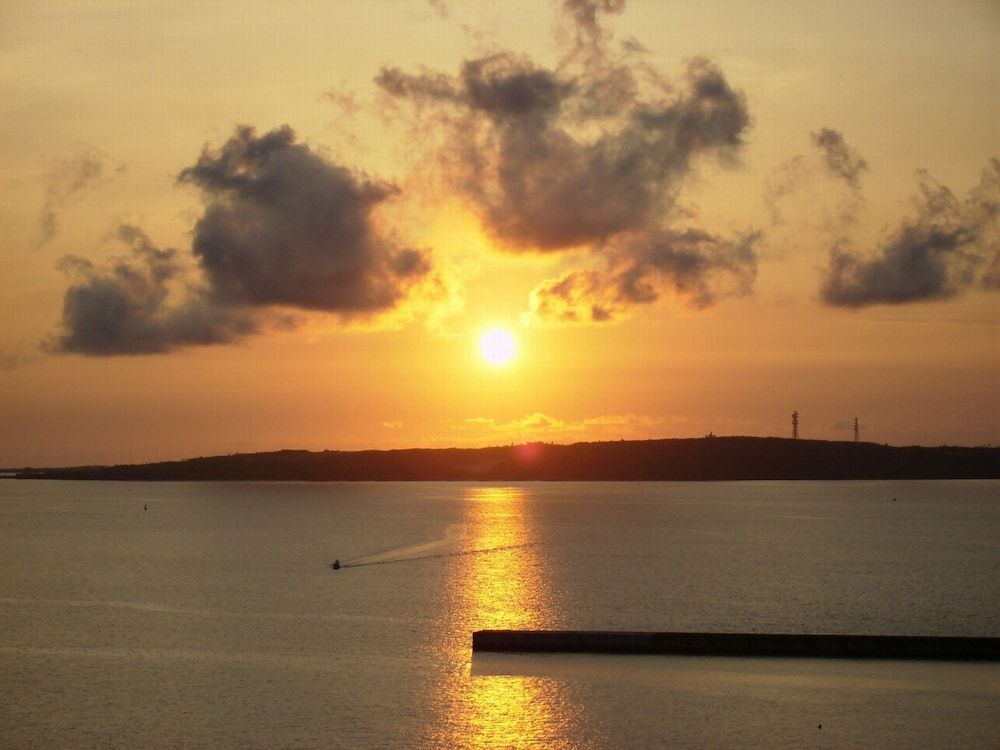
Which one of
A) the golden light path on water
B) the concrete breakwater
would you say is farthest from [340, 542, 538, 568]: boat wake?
the concrete breakwater

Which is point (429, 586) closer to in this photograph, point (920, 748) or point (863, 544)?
point (920, 748)

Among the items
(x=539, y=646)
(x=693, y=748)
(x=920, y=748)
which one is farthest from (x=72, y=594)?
(x=920, y=748)

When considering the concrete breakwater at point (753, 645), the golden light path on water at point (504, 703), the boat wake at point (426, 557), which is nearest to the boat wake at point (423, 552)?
the boat wake at point (426, 557)

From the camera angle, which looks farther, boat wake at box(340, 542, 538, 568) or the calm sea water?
boat wake at box(340, 542, 538, 568)

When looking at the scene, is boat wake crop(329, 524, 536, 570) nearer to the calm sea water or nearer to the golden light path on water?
the calm sea water

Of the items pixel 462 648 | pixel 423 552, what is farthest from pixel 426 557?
pixel 462 648

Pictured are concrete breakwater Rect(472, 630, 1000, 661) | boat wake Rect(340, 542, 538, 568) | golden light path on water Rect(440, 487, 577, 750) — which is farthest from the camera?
boat wake Rect(340, 542, 538, 568)

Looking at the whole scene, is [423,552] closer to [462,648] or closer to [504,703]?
[462,648]
